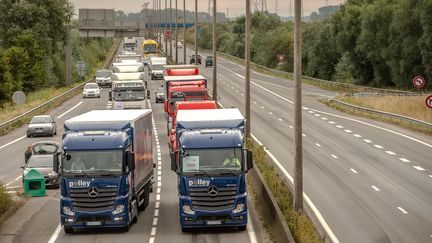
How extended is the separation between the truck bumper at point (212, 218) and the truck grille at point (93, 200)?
6.69 feet

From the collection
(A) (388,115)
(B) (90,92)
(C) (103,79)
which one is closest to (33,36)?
(C) (103,79)

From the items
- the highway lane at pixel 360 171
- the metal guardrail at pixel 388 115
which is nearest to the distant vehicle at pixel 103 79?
the metal guardrail at pixel 388 115

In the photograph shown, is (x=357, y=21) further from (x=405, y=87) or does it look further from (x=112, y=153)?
(x=112, y=153)

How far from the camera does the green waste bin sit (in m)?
34.4

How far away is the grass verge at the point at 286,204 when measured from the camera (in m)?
22.5

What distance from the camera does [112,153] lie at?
1032 inches

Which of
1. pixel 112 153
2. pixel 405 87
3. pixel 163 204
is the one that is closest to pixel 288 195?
pixel 163 204

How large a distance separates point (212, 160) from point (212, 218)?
1.66 metres

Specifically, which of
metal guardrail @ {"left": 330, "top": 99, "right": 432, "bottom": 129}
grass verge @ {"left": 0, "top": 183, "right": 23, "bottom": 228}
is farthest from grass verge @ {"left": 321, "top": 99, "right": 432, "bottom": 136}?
grass verge @ {"left": 0, "top": 183, "right": 23, "bottom": 228}

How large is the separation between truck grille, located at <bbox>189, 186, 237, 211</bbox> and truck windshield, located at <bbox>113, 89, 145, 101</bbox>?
110 ft

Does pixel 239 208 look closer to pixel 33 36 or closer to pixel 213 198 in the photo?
pixel 213 198

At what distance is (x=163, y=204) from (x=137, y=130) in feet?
14.5

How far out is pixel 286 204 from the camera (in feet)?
93.2

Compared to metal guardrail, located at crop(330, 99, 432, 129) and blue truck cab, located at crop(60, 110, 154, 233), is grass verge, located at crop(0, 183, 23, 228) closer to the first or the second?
blue truck cab, located at crop(60, 110, 154, 233)
